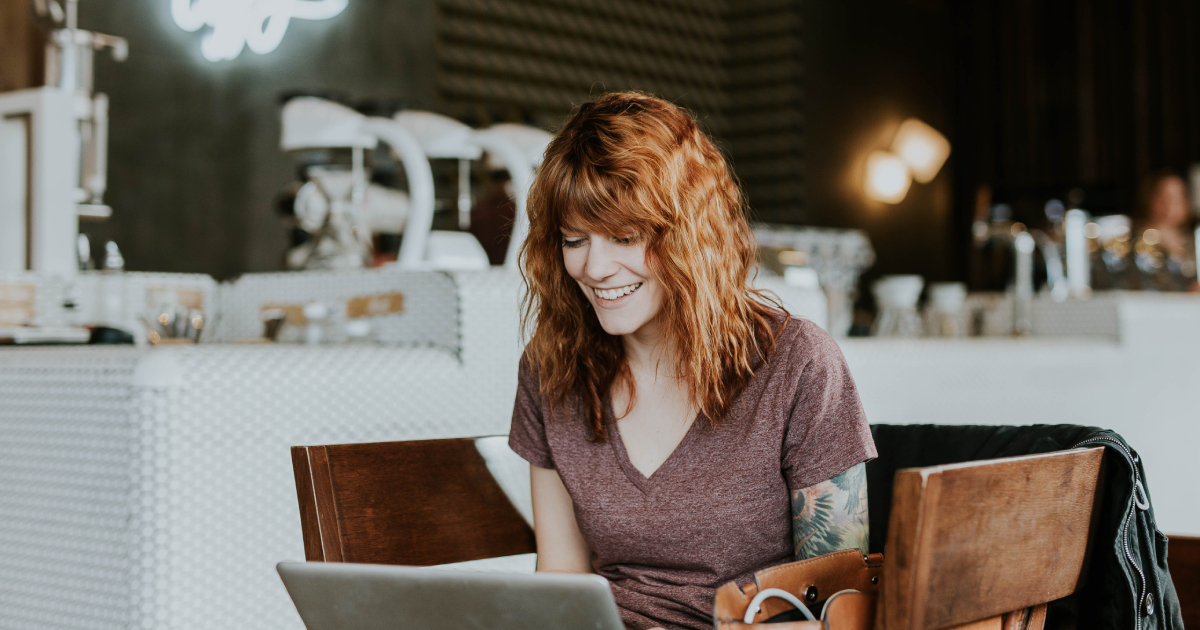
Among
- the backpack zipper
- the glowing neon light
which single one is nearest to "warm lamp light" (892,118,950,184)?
the glowing neon light

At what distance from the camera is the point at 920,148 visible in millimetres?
7402

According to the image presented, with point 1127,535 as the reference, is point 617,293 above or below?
above

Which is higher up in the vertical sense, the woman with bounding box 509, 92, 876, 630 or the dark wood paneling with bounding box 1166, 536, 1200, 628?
the woman with bounding box 509, 92, 876, 630

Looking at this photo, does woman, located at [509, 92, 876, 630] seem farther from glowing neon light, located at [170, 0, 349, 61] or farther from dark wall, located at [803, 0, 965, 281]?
dark wall, located at [803, 0, 965, 281]

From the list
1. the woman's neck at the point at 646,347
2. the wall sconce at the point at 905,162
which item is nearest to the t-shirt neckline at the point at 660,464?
the woman's neck at the point at 646,347

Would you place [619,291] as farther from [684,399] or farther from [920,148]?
[920,148]

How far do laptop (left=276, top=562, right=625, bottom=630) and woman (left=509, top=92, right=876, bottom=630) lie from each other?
392 millimetres

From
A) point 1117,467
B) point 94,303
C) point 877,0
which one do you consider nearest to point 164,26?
point 94,303

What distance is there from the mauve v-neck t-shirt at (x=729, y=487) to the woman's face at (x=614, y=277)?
148mm

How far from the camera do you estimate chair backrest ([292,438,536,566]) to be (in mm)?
1107

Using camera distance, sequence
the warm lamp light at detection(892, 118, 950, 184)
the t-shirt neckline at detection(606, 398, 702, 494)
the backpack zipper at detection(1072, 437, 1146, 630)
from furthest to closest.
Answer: the warm lamp light at detection(892, 118, 950, 184), the t-shirt neckline at detection(606, 398, 702, 494), the backpack zipper at detection(1072, 437, 1146, 630)

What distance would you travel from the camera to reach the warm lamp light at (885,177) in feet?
23.4

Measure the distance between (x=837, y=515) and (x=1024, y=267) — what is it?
7.65ft

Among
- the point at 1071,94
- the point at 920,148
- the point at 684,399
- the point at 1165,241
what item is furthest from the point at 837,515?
the point at 1071,94
